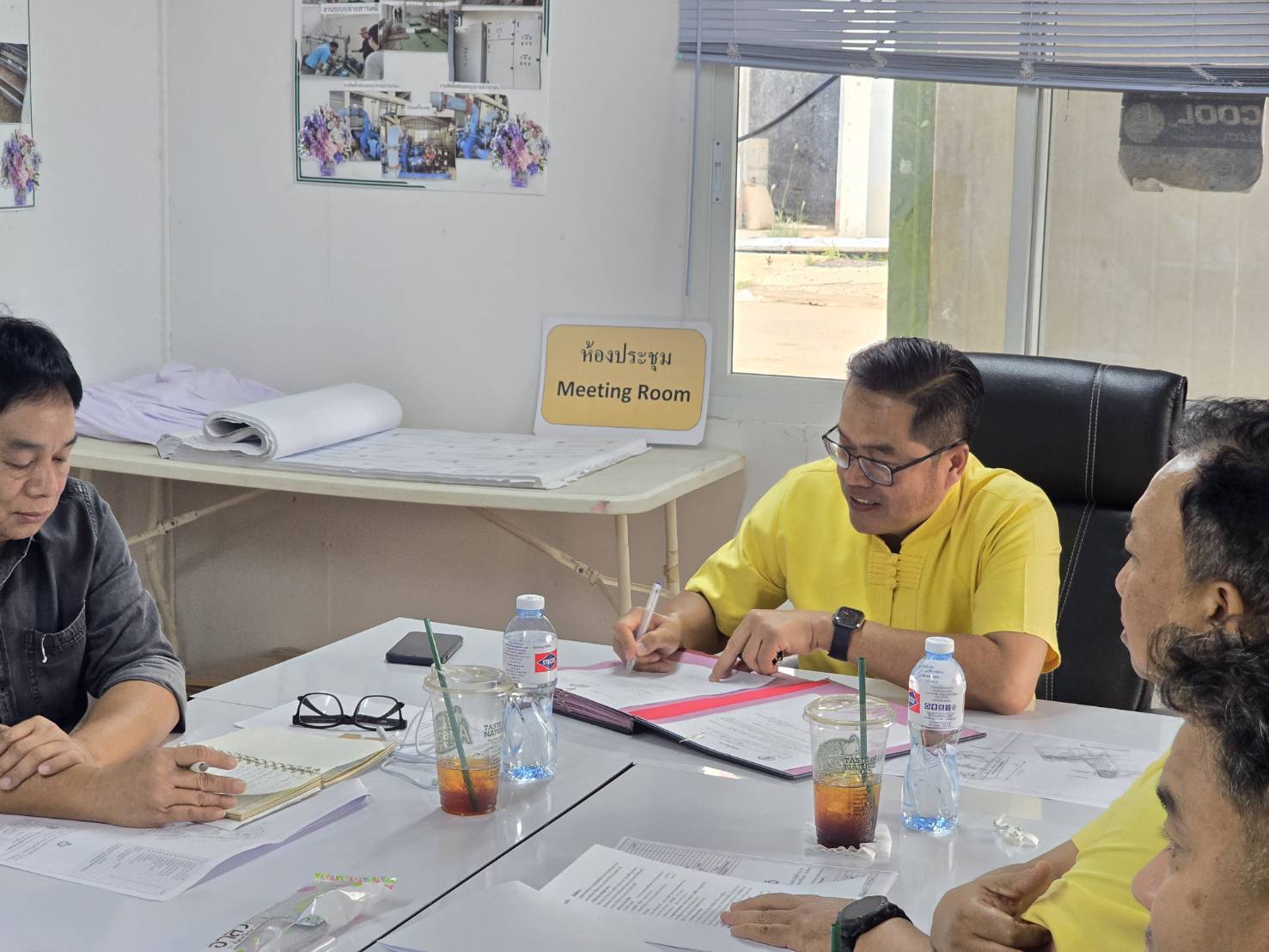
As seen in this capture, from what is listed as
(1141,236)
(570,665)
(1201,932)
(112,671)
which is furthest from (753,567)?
(1201,932)

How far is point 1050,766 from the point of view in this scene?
1.65m

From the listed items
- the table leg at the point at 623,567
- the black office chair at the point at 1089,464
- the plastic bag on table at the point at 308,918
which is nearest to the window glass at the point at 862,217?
the table leg at the point at 623,567

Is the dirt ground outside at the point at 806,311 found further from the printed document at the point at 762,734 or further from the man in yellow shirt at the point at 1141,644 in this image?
the man in yellow shirt at the point at 1141,644

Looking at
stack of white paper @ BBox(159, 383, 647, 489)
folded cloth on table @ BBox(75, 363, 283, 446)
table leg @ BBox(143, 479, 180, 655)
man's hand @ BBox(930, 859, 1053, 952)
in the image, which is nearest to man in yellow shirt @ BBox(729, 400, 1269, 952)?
man's hand @ BBox(930, 859, 1053, 952)

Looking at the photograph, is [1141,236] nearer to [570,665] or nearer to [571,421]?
[571,421]

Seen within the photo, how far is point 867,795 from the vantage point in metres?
1.42

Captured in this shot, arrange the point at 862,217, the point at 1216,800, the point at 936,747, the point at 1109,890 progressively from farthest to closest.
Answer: the point at 862,217 < the point at 936,747 < the point at 1109,890 < the point at 1216,800

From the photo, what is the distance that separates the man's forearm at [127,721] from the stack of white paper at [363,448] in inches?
44.9

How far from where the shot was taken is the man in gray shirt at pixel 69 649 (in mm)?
1456

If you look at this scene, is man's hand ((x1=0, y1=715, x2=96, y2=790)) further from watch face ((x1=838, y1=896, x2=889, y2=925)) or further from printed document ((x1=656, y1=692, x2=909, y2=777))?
watch face ((x1=838, y1=896, x2=889, y2=925))

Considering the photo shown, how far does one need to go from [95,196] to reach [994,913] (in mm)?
2937

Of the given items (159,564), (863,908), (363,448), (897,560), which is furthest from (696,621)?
(159,564)

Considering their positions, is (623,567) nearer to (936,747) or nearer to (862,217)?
(862,217)

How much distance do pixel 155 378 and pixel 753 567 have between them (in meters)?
1.89
